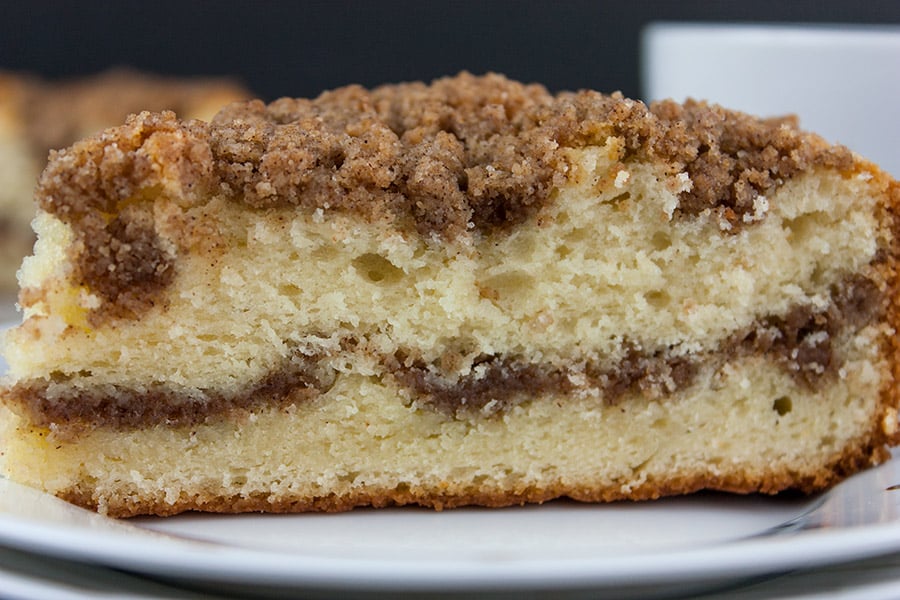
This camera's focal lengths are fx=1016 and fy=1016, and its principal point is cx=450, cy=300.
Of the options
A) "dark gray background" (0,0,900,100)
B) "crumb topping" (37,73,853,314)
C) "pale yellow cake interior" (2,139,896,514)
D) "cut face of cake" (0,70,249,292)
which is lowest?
"pale yellow cake interior" (2,139,896,514)

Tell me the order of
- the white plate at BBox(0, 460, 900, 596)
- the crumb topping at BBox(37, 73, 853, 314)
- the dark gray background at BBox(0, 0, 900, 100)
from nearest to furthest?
the white plate at BBox(0, 460, 900, 596), the crumb topping at BBox(37, 73, 853, 314), the dark gray background at BBox(0, 0, 900, 100)

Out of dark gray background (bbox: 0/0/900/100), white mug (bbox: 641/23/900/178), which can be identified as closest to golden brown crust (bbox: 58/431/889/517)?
white mug (bbox: 641/23/900/178)

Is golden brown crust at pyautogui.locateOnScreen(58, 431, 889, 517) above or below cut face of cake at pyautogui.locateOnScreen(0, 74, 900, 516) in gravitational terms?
below

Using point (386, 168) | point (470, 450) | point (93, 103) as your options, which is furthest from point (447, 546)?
point (93, 103)

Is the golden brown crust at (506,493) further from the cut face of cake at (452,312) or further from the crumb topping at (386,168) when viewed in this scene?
the crumb topping at (386,168)

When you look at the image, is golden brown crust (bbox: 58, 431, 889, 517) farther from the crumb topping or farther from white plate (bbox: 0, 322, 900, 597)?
the crumb topping

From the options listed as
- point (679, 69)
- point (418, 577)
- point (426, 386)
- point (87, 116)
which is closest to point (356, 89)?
point (426, 386)

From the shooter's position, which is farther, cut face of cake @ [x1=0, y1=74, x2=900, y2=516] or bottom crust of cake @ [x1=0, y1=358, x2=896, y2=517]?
bottom crust of cake @ [x1=0, y1=358, x2=896, y2=517]

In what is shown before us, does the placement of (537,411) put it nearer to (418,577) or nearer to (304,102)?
(418,577)
